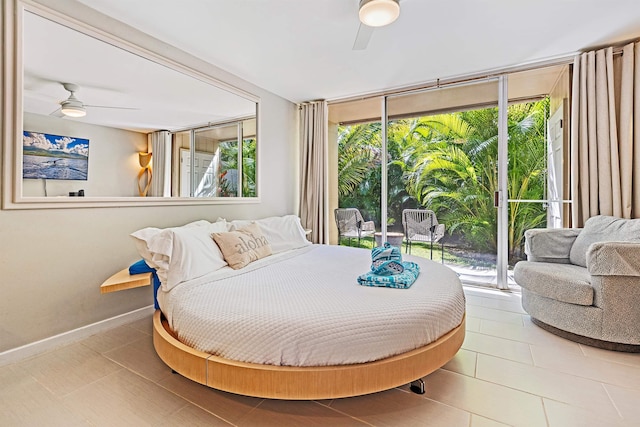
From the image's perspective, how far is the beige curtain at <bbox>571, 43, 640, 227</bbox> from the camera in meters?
2.77

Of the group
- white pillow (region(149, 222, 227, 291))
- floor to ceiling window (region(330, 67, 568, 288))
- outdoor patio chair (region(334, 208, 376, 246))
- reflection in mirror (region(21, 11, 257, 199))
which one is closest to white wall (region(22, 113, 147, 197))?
reflection in mirror (region(21, 11, 257, 199))

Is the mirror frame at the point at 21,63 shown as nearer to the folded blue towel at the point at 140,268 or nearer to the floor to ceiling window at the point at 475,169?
the folded blue towel at the point at 140,268

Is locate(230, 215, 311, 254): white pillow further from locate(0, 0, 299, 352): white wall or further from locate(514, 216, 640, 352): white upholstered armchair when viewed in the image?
locate(514, 216, 640, 352): white upholstered armchair

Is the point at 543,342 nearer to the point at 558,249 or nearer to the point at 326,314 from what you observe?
the point at 558,249

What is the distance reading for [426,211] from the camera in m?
3.89

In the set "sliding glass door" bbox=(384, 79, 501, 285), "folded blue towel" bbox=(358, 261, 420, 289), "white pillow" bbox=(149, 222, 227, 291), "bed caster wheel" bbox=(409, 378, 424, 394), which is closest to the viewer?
"bed caster wheel" bbox=(409, 378, 424, 394)

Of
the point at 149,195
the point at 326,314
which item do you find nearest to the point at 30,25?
the point at 149,195

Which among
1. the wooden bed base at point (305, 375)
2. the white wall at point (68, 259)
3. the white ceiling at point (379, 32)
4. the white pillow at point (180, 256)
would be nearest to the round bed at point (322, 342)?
the wooden bed base at point (305, 375)

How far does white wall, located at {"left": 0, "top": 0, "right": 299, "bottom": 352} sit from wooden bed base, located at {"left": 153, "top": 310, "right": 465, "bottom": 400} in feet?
4.27

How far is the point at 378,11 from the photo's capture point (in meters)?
1.99

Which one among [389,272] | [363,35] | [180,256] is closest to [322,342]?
[389,272]

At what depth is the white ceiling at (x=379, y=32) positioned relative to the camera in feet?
7.46

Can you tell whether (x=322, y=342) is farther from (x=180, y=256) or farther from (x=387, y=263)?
(x=180, y=256)

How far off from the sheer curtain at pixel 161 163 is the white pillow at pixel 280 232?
0.69m
